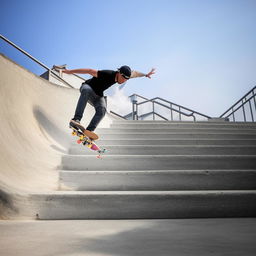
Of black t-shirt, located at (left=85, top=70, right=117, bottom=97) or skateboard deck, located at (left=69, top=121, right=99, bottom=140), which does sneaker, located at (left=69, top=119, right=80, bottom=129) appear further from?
black t-shirt, located at (left=85, top=70, right=117, bottom=97)

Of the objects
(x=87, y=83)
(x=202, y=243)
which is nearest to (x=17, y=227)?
(x=202, y=243)

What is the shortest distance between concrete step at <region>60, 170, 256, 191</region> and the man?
90cm

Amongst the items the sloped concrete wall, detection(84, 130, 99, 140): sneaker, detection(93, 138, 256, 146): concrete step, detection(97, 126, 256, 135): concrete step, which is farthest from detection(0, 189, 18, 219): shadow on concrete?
detection(97, 126, 256, 135): concrete step

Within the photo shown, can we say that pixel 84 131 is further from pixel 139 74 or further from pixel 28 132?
pixel 139 74

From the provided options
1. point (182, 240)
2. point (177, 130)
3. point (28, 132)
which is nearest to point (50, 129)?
point (28, 132)

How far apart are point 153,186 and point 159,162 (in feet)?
1.63

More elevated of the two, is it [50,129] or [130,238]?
[50,129]

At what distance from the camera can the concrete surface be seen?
3.52 ft

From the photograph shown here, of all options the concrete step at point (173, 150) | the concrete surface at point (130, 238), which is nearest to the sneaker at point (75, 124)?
the concrete step at point (173, 150)

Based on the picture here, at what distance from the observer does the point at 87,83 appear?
346cm

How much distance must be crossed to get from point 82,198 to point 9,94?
2563 millimetres

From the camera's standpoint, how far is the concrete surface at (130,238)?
1.07 meters

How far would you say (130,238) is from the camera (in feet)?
4.26

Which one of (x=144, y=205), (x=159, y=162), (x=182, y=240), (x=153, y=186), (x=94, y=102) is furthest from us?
(x=94, y=102)
